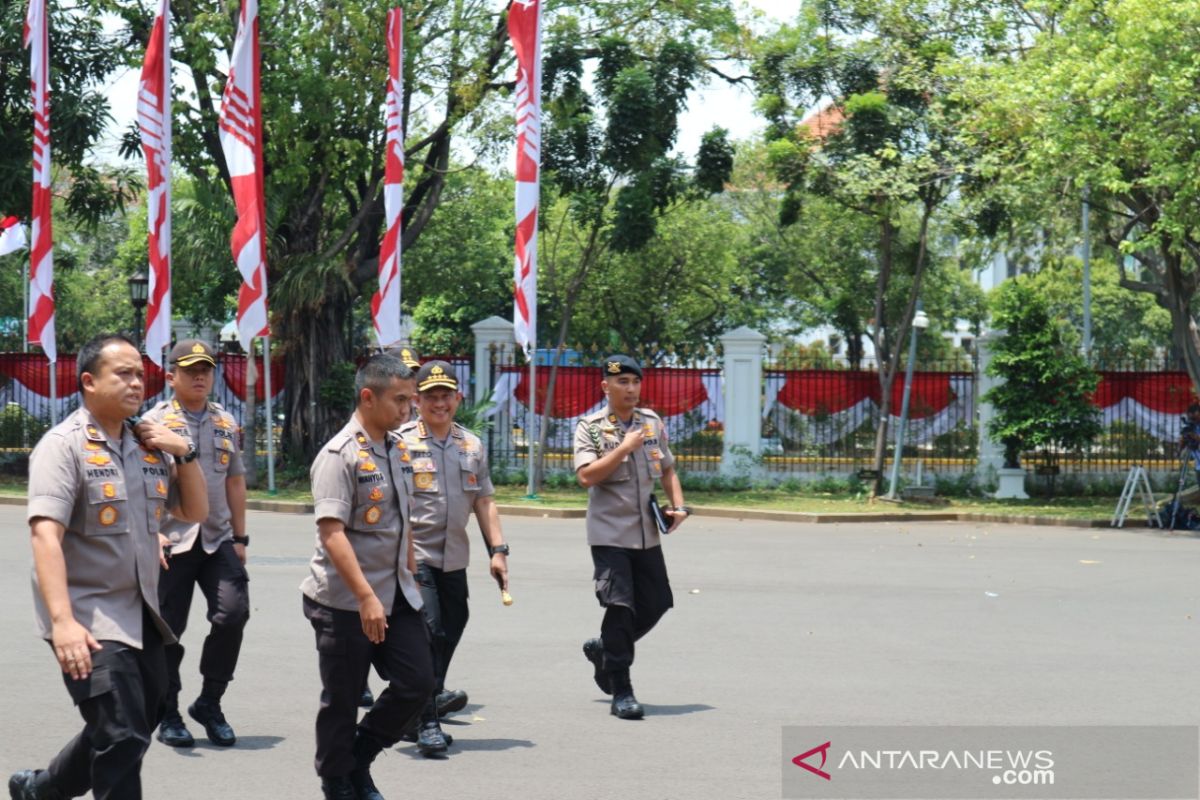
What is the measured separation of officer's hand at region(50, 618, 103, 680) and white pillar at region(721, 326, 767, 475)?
20781mm

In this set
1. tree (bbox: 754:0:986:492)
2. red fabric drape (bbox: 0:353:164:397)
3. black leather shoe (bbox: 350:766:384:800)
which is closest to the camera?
black leather shoe (bbox: 350:766:384:800)

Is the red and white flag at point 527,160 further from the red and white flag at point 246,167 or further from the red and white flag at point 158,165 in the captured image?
the red and white flag at point 158,165

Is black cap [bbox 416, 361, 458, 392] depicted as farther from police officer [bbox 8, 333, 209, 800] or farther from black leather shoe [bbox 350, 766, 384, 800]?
police officer [bbox 8, 333, 209, 800]

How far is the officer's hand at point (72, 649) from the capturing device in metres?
4.66

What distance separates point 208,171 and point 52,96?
106 inches

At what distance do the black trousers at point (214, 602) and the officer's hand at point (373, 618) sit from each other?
1.74 metres

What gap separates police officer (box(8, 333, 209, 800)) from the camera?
4750mm

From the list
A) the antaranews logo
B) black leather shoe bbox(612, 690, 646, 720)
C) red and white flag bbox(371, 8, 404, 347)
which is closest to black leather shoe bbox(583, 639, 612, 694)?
black leather shoe bbox(612, 690, 646, 720)

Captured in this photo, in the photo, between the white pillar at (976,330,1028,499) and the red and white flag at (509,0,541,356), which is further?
the white pillar at (976,330,1028,499)

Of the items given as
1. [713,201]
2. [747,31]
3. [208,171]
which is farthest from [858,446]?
[713,201]

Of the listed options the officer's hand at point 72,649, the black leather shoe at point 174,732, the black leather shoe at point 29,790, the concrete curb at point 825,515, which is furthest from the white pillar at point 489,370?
the officer's hand at point 72,649

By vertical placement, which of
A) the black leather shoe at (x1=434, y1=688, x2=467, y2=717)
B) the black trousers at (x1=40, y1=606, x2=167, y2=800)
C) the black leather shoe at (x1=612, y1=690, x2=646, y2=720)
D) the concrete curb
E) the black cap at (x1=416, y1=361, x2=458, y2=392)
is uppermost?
the black cap at (x1=416, y1=361, x2=458, y2=392)

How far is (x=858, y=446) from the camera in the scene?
25.5 m

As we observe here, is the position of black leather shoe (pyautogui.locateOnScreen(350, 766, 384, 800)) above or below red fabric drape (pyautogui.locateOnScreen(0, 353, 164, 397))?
below
